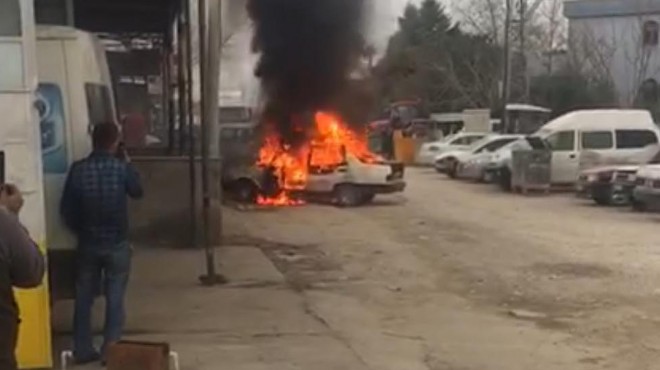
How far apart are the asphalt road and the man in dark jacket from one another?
13.5 feet

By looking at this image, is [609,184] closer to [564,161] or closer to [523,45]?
[564,161]

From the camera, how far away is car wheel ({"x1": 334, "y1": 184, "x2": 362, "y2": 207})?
25094mm

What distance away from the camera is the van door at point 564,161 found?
29.1 metres

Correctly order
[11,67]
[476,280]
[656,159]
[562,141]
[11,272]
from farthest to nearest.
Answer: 1. [562,141]
2. [656,159]
3. [476,280]
4. [11,67]
5. [11,272]

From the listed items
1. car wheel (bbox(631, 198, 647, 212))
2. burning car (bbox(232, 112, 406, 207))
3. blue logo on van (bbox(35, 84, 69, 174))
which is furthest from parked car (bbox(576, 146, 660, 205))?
blue logo on van (bbox(35, 84, 69, 174))

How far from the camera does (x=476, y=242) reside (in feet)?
57.8

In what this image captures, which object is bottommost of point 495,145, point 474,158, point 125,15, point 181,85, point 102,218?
point 474,158

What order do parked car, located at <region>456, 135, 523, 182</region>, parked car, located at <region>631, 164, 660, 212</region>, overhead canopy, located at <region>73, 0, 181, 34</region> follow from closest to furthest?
overhead canopy, located at <region>73, 0, 181, 34</region>, parked car, located at <region>631, 164, 660, 212</region>, parked car, located at <region>456, 135, 523, 182</region>

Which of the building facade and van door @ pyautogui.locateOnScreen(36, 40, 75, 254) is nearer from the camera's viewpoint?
van door @ pyautogui.locateOnScreen(36, 40, 75, 254)

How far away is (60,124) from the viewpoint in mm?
8109

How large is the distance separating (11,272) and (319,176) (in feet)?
67.6

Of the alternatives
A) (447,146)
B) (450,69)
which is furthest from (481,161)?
(450,69)

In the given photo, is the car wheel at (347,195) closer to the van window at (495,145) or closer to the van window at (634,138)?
the van window at (634,138)

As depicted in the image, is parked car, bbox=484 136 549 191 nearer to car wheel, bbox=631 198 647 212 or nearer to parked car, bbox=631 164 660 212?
car wheel, bbox=631 198 647 212
